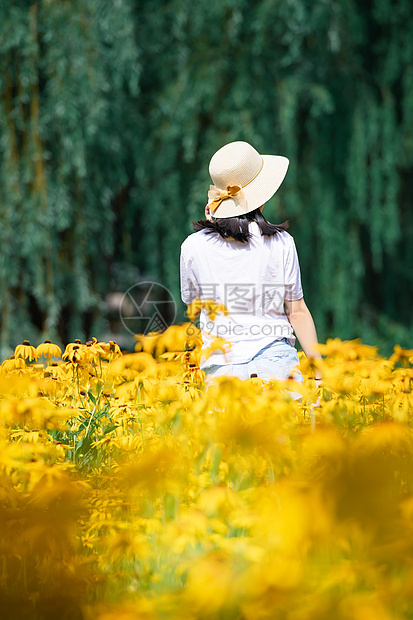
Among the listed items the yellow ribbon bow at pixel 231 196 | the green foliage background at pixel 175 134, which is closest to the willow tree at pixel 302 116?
the green foliage background at pixel 175 134

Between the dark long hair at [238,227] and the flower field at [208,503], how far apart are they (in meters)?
0.34

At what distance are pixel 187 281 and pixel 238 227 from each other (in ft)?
0.79

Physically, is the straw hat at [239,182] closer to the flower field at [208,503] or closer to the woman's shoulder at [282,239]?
the woman's shoulder at [282,239]

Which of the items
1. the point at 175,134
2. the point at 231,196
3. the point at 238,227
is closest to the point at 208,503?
the point at 238,227

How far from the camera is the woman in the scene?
1919 millimetres

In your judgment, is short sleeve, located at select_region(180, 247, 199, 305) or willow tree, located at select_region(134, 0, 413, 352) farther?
willow tree, located at select_region(134, 0, 413, 352)

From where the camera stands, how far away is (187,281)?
6.71 ft

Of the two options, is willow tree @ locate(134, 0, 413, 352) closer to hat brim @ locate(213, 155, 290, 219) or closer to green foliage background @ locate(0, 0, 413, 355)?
green foliage background @ locate(0, 0, 413, 355)

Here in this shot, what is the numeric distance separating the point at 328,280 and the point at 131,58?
193 cm

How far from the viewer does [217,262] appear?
1.95 meters

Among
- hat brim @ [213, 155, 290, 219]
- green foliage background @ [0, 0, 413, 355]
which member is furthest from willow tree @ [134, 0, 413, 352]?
hat brim @ [213, 155, 290, 219]

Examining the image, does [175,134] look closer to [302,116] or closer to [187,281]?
[302,116]

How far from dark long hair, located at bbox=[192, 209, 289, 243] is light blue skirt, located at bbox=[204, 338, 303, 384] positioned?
0.33 m

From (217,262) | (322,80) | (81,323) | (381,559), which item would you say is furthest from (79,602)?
(322,80)
